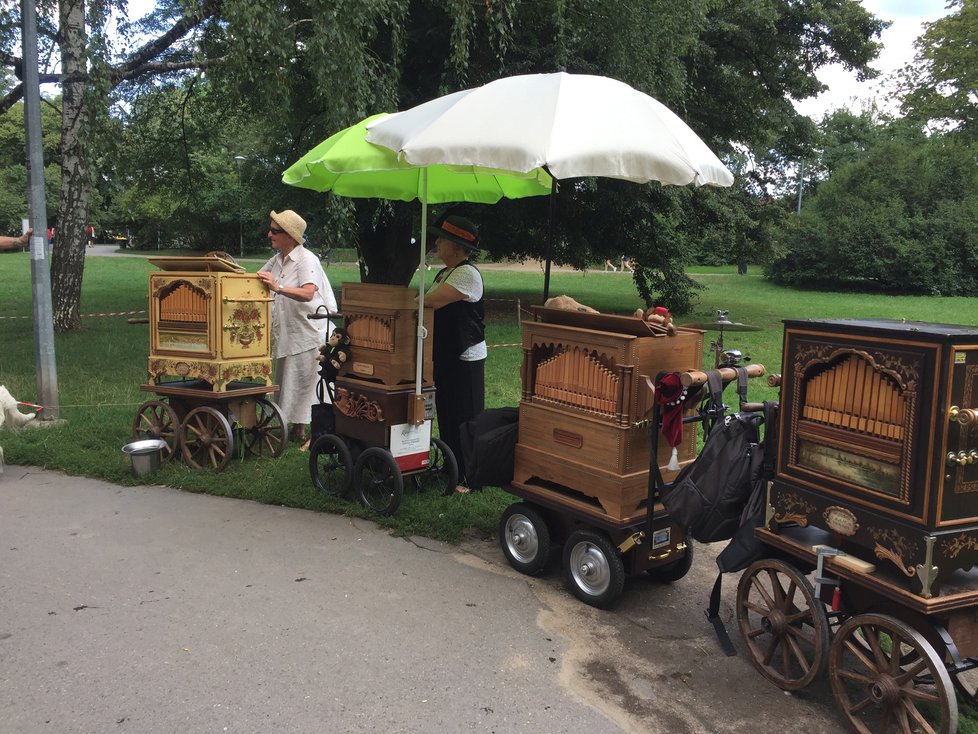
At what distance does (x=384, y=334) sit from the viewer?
5.23m

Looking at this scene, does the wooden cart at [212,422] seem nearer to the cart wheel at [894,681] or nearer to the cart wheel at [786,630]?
the cart wheel at [786,630]

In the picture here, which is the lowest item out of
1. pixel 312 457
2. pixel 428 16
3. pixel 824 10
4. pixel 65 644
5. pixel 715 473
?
pixel 65 644

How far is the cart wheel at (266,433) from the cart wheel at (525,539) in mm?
2572

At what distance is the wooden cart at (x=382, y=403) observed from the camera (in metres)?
5.18

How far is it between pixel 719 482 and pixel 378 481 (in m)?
2.54

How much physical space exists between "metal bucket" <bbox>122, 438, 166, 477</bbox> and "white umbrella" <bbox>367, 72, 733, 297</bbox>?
→ 327 cm

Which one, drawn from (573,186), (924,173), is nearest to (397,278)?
(573,186)

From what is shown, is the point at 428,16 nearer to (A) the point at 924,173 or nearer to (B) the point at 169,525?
(B) the point at 169,525

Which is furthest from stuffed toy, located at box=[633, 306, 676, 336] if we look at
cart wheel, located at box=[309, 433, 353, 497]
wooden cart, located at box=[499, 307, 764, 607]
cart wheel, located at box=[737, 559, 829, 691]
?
cart wheel, located at box=[309, 433, 353, 497]

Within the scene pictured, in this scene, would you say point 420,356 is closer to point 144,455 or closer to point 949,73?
point 144,455

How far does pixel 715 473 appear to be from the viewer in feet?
11.5

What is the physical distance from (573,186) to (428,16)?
361 cm

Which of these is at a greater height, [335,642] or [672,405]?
[672,405]

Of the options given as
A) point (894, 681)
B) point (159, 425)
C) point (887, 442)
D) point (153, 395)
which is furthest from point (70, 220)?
point (894, 681)
